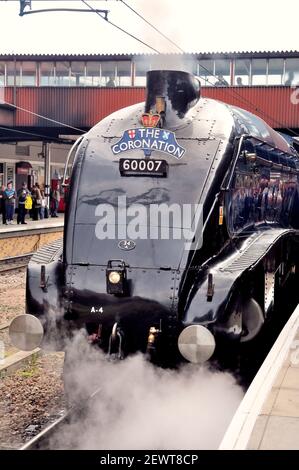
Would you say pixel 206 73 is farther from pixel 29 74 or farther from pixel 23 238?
pixel 23 238

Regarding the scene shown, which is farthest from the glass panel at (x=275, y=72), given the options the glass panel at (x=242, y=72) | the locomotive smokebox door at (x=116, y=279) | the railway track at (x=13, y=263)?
the locomotive smokebox door at (x=116, y=279)

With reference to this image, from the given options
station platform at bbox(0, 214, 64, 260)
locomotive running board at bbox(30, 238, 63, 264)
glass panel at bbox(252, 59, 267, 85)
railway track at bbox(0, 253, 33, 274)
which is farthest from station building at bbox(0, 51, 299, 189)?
locomotive running board at bbox(30, 238, 63, 264)

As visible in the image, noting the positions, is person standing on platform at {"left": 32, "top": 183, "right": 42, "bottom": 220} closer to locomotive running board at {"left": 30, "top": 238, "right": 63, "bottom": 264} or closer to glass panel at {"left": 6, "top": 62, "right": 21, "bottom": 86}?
glass panel at {"left": 6, "top": 62, "right": 21, "bottom": 86}

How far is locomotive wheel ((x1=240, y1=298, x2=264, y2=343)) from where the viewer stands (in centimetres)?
701

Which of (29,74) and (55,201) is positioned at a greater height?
(29,74)

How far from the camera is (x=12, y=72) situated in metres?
31.6

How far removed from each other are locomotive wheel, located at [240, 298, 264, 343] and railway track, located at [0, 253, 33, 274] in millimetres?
10582

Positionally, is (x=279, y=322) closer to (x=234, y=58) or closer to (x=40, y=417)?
(x=40, y=417)

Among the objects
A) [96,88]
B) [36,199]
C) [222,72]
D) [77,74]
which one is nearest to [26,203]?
[36,199]

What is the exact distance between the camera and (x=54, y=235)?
2302 centimetres

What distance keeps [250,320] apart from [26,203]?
20109 mm

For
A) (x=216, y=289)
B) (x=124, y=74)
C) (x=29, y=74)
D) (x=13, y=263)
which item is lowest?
(x=13, y=263)

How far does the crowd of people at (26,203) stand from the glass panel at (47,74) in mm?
5074

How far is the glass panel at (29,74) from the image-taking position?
3131cm
